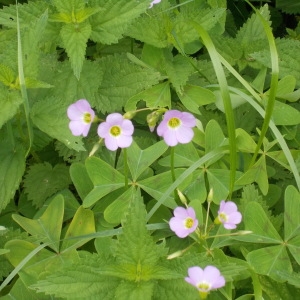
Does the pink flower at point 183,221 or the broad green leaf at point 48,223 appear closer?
the pink flower at point 183,221

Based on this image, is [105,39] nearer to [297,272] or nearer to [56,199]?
[56,199]

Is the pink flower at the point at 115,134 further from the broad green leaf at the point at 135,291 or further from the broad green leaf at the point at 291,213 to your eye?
the broad green leaf at the point at 291,213

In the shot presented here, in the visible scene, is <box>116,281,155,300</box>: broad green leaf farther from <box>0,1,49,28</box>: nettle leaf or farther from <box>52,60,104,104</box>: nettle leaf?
<box>0,1,49,28</box>: nettle leaf

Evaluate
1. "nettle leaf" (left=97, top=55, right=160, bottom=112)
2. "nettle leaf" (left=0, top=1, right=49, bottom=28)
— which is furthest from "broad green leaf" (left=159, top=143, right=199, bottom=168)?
"nettle leaf" (left=0, top=1, right=49, bottom=28)

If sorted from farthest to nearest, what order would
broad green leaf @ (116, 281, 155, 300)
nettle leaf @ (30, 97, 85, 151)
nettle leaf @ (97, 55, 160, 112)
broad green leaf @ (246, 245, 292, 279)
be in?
nettle leaf @ (97, 55, 160, 112) → nettle leaf @ (30, 97, 85, 151) → broad green leaf @ (246, 245, 292, 279) → broad green leaf @ (116, 281, 155, 300)

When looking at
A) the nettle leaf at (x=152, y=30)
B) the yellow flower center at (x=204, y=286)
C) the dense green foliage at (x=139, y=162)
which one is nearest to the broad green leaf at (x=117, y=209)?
the dense green foliage at (x=139, y=162)

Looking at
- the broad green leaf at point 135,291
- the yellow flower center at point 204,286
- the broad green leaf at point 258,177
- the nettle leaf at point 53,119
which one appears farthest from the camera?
the broad green leaf at point 258,177
